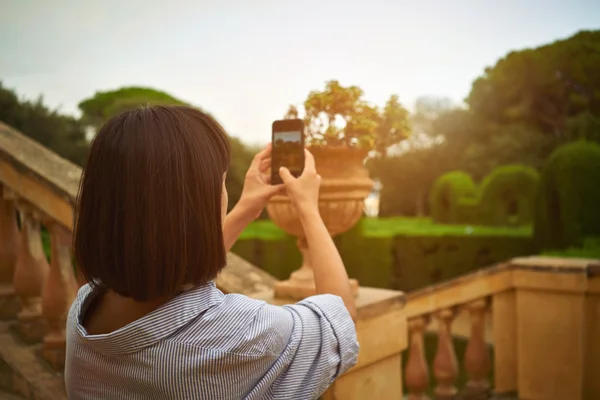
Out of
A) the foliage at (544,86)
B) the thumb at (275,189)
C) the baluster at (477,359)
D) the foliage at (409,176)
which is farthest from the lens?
the foliage at (409,176)

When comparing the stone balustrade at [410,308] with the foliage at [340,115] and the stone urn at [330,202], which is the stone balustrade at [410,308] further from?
the foliage at [340,115]

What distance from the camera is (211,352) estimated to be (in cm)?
101

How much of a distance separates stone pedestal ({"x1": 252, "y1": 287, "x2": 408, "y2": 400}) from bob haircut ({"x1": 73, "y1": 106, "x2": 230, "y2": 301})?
125 cm

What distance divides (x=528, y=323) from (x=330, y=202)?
2032mm

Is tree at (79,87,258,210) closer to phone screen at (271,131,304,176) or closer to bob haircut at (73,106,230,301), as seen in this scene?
phone screen at (271,131,304,176)

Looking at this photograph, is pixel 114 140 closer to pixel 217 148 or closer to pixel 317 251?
pixel 217 148

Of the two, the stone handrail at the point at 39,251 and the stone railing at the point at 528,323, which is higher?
the stone handrail at the point at 39,251

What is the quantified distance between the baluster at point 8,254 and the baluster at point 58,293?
0.36 meters

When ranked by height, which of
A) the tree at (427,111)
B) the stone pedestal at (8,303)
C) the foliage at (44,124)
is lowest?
the stone pedestal at (8,303)

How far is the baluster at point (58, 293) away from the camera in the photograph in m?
2.30

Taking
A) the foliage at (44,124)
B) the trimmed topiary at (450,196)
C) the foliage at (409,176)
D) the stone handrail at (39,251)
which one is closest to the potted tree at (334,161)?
the stone handrail at (39,251)

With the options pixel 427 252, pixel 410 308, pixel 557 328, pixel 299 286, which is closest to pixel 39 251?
pixel 299 286

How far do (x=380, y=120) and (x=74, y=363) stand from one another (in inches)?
65.4

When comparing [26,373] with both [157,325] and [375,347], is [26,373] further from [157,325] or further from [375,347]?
[157,325]
